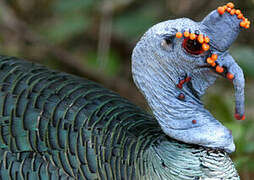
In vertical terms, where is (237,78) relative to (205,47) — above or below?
below

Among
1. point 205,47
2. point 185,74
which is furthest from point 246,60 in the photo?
point 205,47

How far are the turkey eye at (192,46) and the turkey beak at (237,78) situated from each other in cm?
11

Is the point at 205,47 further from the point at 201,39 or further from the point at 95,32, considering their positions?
the point at 95,32

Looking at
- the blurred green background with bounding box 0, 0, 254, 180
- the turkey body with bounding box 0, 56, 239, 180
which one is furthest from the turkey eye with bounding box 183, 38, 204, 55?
the blurred green background with bounding box 0, 0, 254, 180

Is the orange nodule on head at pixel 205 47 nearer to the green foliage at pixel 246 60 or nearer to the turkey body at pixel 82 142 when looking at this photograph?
the turkey body at pixel 82 142

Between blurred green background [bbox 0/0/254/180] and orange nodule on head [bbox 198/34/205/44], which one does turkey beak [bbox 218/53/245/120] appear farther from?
blurred green background [bbox 0/0/254/180]

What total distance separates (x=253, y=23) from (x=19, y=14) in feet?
10.0

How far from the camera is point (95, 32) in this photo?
6281mm

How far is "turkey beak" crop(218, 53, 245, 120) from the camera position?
7.49 ft

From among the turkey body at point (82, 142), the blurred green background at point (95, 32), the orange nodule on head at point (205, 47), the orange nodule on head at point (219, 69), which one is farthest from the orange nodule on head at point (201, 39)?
the blurred green background at point (95, 32)

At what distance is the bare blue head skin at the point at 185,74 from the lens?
2320 mm

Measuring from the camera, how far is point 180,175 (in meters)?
2.42

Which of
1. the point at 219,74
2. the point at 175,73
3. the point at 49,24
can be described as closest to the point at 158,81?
the point at 175,73

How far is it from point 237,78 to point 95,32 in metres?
4.17
